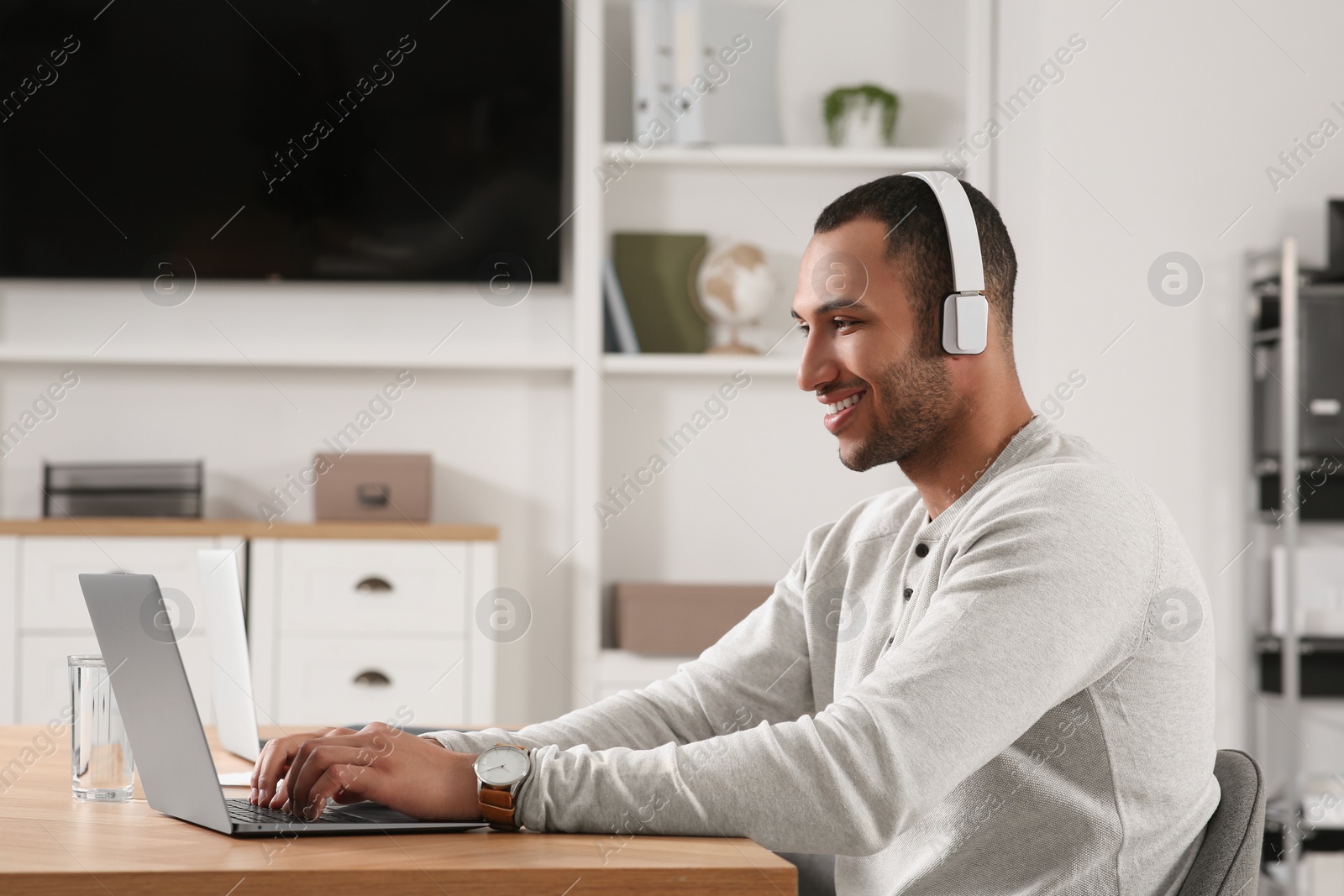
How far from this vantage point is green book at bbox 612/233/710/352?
137 inches

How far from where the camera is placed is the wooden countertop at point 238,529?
9.74ft

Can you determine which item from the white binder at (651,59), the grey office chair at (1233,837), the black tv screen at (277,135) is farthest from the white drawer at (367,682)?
the grey office chair at (1233,837)

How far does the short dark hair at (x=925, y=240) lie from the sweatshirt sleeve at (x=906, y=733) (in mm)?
316

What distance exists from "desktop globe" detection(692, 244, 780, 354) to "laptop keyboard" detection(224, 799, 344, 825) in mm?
Answer: 2468

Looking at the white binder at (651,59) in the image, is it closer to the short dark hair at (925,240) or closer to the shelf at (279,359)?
the shelf at (279,359)

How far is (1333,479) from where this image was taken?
2938 millimetres

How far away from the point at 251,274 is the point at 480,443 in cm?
76

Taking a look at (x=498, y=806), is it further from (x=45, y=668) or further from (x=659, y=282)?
(x=659, y=282)

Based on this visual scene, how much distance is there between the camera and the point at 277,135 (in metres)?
3.34

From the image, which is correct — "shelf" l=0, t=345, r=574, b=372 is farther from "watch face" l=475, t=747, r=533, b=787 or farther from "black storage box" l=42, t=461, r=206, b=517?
"watch face" l=475, t=747, r=533, b=787

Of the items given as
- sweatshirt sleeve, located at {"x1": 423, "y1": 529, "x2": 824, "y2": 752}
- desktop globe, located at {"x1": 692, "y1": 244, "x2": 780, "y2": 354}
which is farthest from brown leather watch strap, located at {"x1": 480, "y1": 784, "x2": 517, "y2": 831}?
desktop globe, located at {"x1": 692, "y1": 244, "x2": 780, "y2": 354}

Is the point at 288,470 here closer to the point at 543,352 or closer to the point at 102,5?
the point at 543,352

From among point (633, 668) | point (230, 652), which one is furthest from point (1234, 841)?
point (633, 668)

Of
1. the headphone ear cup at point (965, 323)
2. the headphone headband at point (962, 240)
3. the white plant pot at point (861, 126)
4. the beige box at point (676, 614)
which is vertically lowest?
the beige box at point (676, 614)
